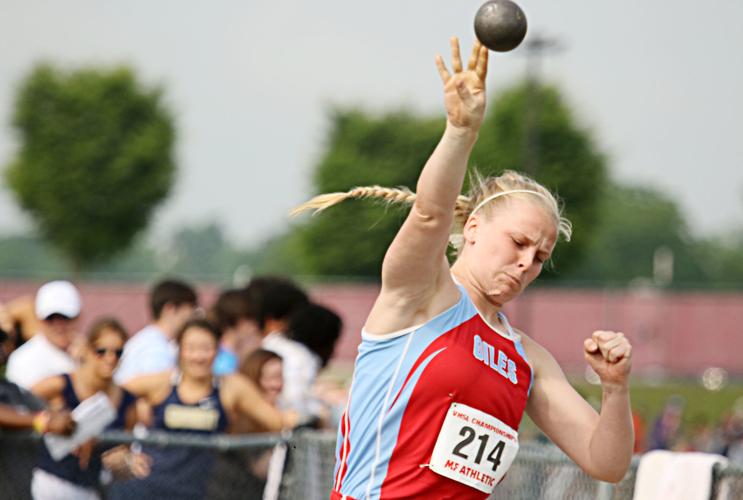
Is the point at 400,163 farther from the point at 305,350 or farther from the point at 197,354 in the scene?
the point at 197,354

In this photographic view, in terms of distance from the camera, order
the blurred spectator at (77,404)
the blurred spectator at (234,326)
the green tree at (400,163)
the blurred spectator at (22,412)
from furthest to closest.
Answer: the green tree at (400,163), the blurred spectator at (234,326), the blurred spectator at (77,404), the blurred spectator at (22,412)

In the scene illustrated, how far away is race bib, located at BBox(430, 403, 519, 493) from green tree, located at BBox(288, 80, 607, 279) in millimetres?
57009

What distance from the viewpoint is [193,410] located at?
6730 millimetres

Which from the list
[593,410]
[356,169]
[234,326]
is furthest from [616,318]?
[593,410]

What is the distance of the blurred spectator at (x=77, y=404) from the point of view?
6422 millimetres

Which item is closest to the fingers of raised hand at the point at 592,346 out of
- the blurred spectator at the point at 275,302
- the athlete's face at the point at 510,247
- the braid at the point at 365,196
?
the athlete's face at the point at 510,247

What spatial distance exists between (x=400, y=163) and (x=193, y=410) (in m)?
61.6

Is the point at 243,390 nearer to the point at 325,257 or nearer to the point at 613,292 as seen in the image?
the point at 613,292

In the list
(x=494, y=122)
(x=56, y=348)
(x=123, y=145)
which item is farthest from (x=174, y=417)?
(x=494, y=122)

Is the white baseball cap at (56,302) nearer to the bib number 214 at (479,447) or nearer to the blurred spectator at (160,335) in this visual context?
the blurred spectator at (160,335)

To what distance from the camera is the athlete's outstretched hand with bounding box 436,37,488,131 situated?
3.14 metres

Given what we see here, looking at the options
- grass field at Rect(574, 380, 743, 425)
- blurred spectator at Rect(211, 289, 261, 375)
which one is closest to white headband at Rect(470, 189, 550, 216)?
blurred spectator at Rect(211, 289, 261, 375)

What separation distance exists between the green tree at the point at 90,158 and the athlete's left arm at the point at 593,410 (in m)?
56.9

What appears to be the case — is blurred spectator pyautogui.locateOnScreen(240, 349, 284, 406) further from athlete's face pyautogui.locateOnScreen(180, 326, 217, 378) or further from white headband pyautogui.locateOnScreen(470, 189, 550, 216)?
white headband pyautogui.locateOnScreen(470, 189, 550, 216)
